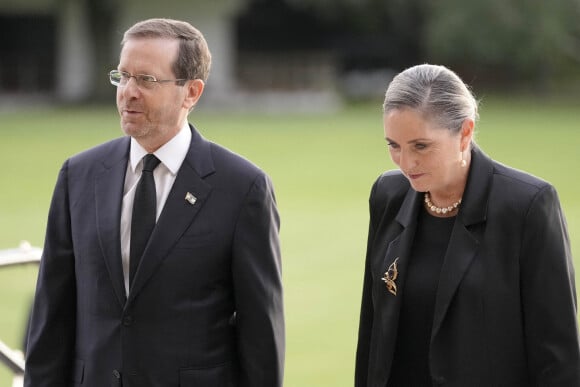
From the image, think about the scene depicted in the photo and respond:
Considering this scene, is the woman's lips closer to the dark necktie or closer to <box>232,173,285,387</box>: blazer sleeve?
<box>232,173,285,387</box>: blazer sleeve

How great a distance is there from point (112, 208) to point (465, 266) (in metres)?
1.03

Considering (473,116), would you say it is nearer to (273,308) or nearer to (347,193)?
(273,308)

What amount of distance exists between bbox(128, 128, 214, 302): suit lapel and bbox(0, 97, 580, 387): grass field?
10.3ft

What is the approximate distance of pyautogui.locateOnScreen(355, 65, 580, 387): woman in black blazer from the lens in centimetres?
281

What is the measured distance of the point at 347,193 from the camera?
15.2 metres

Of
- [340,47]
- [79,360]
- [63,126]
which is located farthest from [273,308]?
[340,47]

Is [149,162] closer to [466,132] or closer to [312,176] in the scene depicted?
[466,132]

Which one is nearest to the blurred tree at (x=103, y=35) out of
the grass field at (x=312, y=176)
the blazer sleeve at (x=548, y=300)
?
the grass field at (x=312, y=176)

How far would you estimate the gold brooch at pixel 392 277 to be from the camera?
2980 millimetres

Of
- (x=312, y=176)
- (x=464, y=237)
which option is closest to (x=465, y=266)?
(x=464, y=237)

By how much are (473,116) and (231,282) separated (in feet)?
2.81

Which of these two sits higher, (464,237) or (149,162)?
(149,162)

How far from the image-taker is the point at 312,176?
16.9 m

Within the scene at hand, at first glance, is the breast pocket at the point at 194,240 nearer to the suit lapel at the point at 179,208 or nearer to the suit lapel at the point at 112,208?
the suit lapel at the point at 179,208
